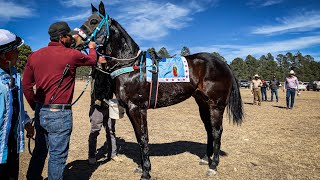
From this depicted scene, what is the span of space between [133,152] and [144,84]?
2.37 m

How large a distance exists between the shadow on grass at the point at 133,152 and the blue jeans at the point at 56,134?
5.37 feet

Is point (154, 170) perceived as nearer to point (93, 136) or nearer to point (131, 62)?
point (93, 136)

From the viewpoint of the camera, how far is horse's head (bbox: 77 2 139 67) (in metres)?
4.24

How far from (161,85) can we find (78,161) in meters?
2.61

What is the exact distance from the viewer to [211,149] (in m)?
5.51

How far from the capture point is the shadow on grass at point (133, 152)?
482cm

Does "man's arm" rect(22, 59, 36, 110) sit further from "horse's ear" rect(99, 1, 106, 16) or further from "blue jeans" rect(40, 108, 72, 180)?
"horse's ear" rect(99, 1, 106, 16)

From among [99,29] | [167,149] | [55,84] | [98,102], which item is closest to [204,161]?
[167,149]

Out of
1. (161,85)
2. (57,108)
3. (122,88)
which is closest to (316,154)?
(161,85)

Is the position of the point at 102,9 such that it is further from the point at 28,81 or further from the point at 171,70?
the point at 28,81

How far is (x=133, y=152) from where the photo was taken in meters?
6.19

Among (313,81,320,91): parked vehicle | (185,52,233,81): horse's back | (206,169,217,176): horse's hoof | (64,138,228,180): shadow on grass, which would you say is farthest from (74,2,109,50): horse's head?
(313,81,320,91): parked vehicle

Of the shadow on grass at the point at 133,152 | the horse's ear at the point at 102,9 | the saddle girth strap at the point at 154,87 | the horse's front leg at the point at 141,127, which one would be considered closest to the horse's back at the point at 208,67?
the saddle girth strap at the point at 154,87

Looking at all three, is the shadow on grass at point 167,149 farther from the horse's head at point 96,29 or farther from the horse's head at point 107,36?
the horse's head at point 96,29
